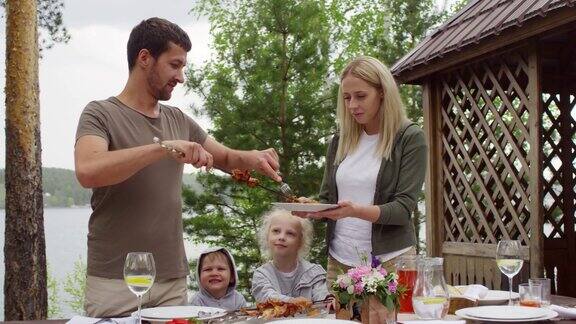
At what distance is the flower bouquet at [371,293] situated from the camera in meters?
2.36

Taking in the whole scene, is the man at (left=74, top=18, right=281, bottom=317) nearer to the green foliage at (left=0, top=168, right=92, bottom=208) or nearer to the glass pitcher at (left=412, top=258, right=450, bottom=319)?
the glass pitcher at (left=412, top=258, right=450, bottom=319)

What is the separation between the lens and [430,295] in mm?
2395

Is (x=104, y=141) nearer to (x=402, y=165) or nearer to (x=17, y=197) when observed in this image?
(x=402, y=165)

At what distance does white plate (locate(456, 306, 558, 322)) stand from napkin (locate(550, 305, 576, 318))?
2.8 inches

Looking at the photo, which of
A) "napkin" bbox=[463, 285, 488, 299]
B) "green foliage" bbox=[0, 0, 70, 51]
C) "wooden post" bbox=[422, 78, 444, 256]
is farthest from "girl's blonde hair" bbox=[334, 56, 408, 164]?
"green foliage" bbox=[0, 0, 70, 51]

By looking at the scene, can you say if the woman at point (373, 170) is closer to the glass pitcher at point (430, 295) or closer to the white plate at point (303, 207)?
the white plate at point (303, 207)

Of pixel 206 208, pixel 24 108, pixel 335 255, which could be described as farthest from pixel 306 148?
pixel 335 255

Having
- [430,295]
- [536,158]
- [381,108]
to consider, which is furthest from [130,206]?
[536,158]

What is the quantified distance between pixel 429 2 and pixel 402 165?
459 inches

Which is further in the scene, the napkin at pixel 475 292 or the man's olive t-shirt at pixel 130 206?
the napkin at pixel 475 292

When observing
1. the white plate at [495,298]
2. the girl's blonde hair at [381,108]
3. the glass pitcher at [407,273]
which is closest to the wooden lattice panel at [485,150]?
the girl's blonde hair at [381,108]

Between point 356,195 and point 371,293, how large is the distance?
0.95 metres

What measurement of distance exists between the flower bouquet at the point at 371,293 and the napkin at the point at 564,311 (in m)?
0.63

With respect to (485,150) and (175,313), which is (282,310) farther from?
(485,150)
